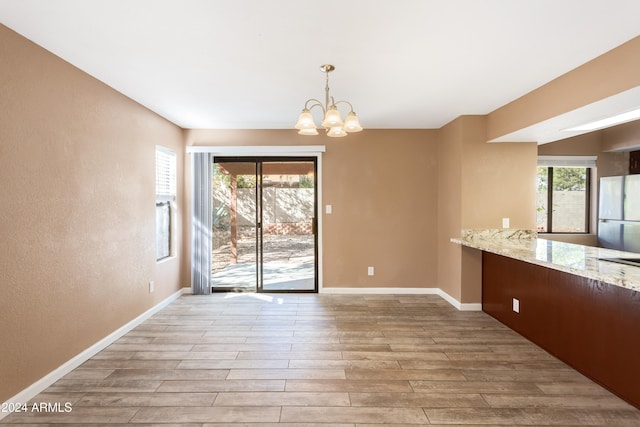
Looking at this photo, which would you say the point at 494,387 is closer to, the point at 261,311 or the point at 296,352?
the point at 296,352

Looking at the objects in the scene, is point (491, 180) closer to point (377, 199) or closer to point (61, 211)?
point (377, 199)

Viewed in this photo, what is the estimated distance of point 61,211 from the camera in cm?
250

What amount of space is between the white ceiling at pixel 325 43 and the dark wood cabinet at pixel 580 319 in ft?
5.85

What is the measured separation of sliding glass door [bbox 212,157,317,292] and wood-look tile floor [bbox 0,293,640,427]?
122 cm

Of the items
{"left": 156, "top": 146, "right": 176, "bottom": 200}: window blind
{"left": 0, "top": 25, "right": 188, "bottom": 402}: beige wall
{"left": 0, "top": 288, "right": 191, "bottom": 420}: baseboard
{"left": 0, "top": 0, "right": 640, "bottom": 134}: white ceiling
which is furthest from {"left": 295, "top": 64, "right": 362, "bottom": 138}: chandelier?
{"left": 0, "top": 288, "right": 191, "bottom": 420}: baseboard

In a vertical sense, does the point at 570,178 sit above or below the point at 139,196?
above

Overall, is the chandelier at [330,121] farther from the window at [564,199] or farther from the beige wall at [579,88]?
the window at [564,199]

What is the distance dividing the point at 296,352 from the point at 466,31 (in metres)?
2.84

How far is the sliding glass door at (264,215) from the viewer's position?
480 centimetres

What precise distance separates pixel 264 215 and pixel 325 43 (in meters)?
3.00

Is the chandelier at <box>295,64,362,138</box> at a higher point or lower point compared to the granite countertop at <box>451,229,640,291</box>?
higher

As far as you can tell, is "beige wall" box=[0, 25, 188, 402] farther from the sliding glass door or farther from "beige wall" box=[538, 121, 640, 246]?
"beige wall" box=[538, 121, 640, 246]

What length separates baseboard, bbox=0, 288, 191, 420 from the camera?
215 cm

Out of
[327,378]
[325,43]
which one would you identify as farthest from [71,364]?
[325,43]
